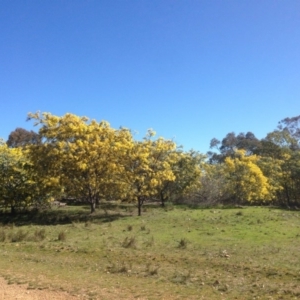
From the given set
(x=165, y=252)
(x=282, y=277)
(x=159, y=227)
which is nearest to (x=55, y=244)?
(x=165, y=252)

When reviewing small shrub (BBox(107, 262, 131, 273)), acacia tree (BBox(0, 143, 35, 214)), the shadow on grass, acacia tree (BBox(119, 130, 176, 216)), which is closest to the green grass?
small shrub (BBox(107, 262, 131, 273))

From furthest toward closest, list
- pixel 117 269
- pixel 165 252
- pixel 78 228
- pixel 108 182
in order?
1. pixel 108 182
2. pixel 78 228
3. pixel 165 252
4. pixel 117 269

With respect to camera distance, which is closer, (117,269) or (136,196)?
(117,269)

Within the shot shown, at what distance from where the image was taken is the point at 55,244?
1634 centimetres

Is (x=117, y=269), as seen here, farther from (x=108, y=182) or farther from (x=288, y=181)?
(x=288, y=181)

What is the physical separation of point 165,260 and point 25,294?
5.37 metres

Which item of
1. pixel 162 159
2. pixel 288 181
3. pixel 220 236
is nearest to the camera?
pixel 220 236

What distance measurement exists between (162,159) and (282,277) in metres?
20.6

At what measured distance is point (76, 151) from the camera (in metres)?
26.6

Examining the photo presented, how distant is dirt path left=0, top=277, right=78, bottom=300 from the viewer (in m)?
8.66

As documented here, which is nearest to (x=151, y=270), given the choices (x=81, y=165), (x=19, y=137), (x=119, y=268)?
(x=119, y=268)

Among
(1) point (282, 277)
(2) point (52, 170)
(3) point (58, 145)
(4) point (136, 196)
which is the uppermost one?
(3) point (58, 145)

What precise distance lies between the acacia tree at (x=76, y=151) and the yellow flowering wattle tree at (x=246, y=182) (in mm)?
17733

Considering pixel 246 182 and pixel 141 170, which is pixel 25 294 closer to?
pixel 141 170
